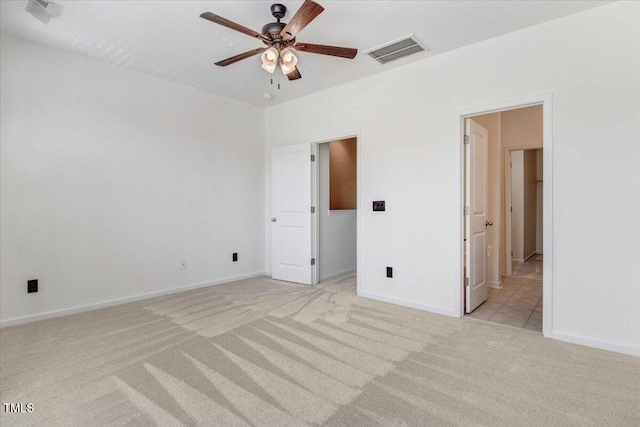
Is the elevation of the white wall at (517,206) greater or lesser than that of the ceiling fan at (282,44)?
lesser

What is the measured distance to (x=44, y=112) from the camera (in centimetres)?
312

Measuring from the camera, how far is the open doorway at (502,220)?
3260mm

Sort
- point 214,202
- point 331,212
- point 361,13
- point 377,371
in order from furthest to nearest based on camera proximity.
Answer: point 331,212 → point 214,202 → point 361,13 → point 377,371

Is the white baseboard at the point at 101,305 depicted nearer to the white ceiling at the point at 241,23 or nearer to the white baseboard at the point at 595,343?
the white ceiling at the point at 241,23

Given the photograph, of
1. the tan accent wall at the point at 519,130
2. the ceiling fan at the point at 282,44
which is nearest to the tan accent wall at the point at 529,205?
the tan accent wall at the point at 519,130

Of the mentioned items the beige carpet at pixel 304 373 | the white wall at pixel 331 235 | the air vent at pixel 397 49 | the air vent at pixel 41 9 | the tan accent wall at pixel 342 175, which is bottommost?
the beige carpet at pixel 304 373

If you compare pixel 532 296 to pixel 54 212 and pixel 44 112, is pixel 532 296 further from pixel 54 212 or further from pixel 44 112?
pixel 44 112

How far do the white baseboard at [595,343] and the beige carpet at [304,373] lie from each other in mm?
85

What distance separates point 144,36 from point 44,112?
51.3 inches

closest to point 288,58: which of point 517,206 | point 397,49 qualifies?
point 397,49

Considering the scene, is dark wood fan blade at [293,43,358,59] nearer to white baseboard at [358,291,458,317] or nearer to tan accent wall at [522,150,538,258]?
white baseboard at [358,291,458,317]

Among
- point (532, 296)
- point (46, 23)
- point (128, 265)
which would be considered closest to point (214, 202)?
point (128, 265)

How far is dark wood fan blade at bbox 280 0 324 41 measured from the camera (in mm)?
1946

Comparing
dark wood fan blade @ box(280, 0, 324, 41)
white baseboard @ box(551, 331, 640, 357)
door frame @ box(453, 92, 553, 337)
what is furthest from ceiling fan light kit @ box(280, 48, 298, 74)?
white baseboard @ box(551, 331, 640, 357)
